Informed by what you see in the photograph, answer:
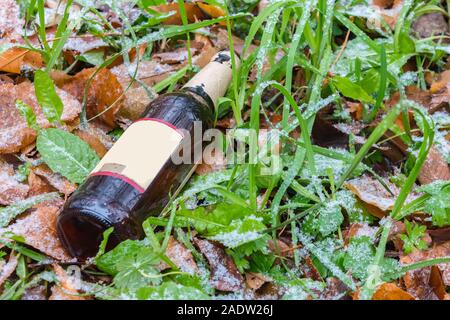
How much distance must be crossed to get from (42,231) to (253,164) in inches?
21.3

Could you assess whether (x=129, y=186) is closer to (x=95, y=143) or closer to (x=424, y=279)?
(x=95, y=143)

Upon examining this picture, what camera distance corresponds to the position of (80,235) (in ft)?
4.62

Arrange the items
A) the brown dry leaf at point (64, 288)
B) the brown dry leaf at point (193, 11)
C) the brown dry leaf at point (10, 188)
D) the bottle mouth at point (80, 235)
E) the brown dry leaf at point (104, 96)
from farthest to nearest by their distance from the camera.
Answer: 1. the brown dry leaf at point (193, 11)
2. the brown dry leaf at point (104, 96)
3. the brown dry leaf at point (10, 188)
4. the bottle mouth at point (80, 235)
5. the brown dry leaf at point (64, 288)

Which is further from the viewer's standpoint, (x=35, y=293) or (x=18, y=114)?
(x=18, y=114)

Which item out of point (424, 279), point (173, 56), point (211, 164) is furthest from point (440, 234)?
point (173, 56)

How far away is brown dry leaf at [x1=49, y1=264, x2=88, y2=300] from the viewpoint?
128 centimetres

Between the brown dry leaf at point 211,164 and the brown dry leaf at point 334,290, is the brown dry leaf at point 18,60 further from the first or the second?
the brown dry leaf at point 334,290

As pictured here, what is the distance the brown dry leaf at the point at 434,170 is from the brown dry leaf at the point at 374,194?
3.3 inches

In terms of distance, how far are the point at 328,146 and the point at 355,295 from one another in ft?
1.92

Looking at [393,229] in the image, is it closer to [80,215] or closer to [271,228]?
[271,228]

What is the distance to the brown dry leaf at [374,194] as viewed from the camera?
1.53 meters

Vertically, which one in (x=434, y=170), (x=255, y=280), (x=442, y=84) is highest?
(x=442, y=84)

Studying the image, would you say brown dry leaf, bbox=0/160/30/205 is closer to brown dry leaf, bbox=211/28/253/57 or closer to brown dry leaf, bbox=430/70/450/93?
brown dry leaf, bbox=211/28/253/57
